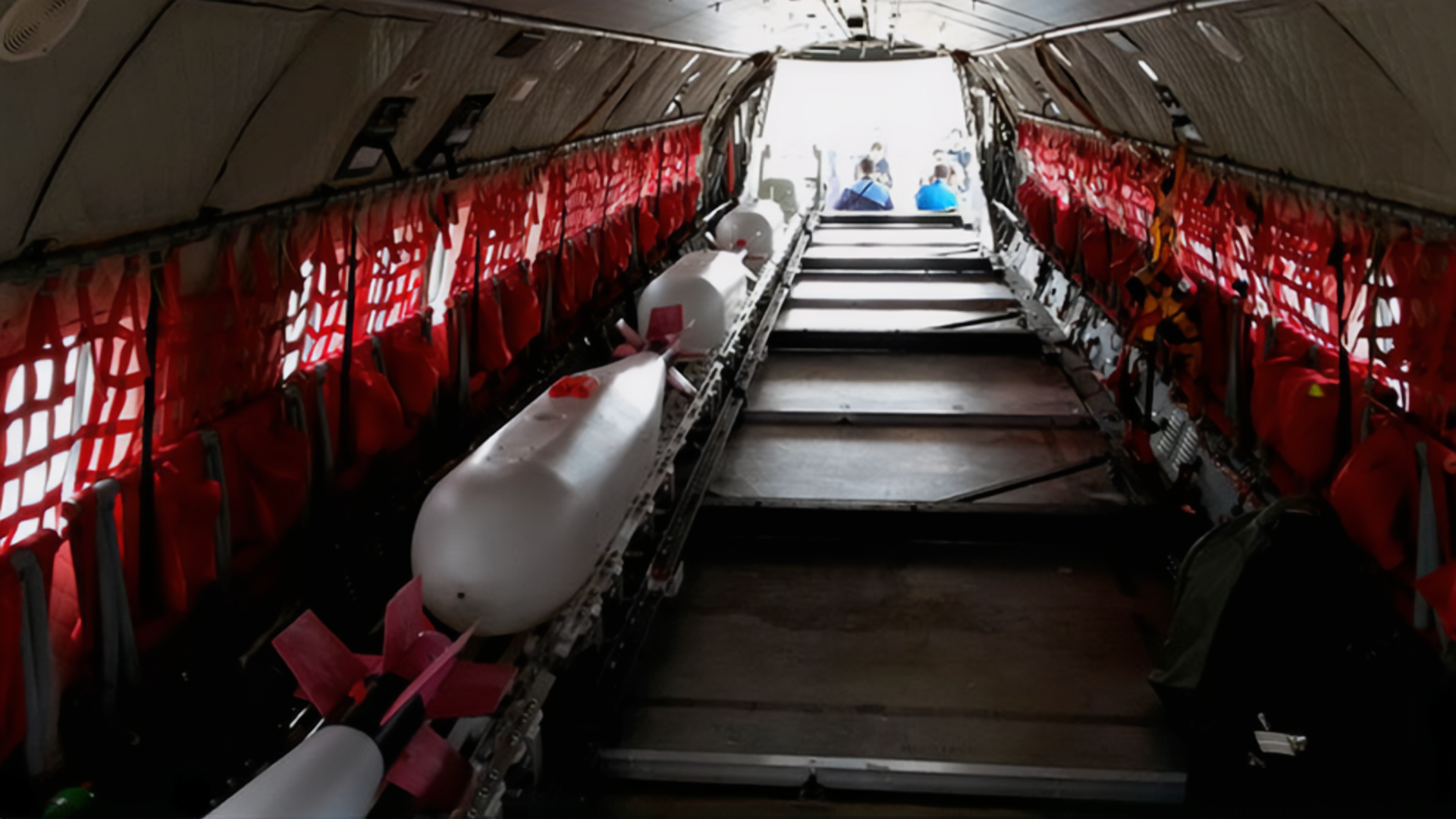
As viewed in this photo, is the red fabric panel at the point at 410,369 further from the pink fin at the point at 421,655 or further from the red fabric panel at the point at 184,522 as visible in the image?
the pink fin at the point at 421,655

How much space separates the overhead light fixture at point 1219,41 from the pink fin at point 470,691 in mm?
3017

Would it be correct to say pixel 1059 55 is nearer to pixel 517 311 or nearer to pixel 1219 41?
pixel 1219 41

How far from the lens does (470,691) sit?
2684 millimetres

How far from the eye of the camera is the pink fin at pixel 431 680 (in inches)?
97.4

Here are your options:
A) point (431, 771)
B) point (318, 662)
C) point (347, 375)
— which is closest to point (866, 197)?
point (347, 375)

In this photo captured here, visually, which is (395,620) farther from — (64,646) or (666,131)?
(666,131)

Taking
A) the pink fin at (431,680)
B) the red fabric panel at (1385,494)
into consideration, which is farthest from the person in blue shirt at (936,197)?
the pink fin at (431,680)

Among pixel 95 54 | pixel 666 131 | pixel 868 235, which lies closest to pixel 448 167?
pixel 95 54

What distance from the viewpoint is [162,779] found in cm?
301

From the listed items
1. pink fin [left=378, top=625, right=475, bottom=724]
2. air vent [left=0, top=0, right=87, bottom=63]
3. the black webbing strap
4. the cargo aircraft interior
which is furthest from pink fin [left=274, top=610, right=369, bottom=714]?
the black webbing strap

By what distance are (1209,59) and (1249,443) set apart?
4.99 feet

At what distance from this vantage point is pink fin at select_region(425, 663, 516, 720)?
264 centimetres

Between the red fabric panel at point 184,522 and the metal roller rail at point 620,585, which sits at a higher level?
the red fabric panel at point 184,522

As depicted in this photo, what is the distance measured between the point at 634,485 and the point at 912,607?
46.8 inches
